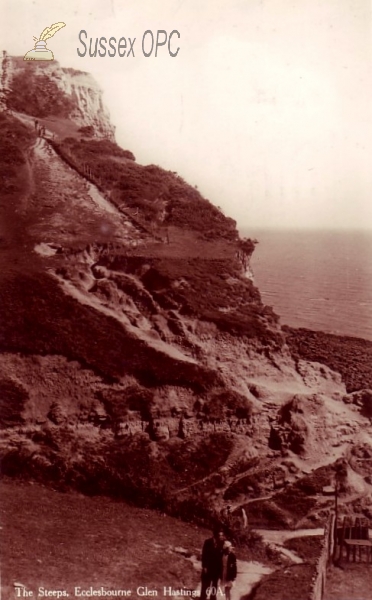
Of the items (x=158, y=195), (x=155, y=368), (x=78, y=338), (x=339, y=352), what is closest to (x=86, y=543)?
(x=155, y=368)

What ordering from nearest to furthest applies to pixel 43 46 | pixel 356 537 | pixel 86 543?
pixel 86 543 < pixel 356 537 < pixel 43 46

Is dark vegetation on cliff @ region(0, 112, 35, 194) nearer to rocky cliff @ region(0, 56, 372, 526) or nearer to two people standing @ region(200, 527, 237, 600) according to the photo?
rocky cliff @ region(0, 56, 372, 526)

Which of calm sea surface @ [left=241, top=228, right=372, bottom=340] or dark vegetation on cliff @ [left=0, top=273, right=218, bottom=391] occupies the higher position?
calm sea surface @ [left=241, top=228, right=372, bottom=340]

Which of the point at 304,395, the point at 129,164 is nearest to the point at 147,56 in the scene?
the point at 129,164

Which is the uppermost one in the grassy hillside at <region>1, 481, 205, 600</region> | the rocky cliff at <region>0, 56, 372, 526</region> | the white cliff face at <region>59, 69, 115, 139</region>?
the white cliff face at <region>59, 69, 115, 139</region>

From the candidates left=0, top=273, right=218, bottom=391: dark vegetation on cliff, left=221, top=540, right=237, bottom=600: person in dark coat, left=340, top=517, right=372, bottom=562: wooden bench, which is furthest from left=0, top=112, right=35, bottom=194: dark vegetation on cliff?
left=340, top=517, right=372, bottom=562: wooden bench

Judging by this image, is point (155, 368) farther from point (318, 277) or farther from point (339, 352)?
point (339, 352)
